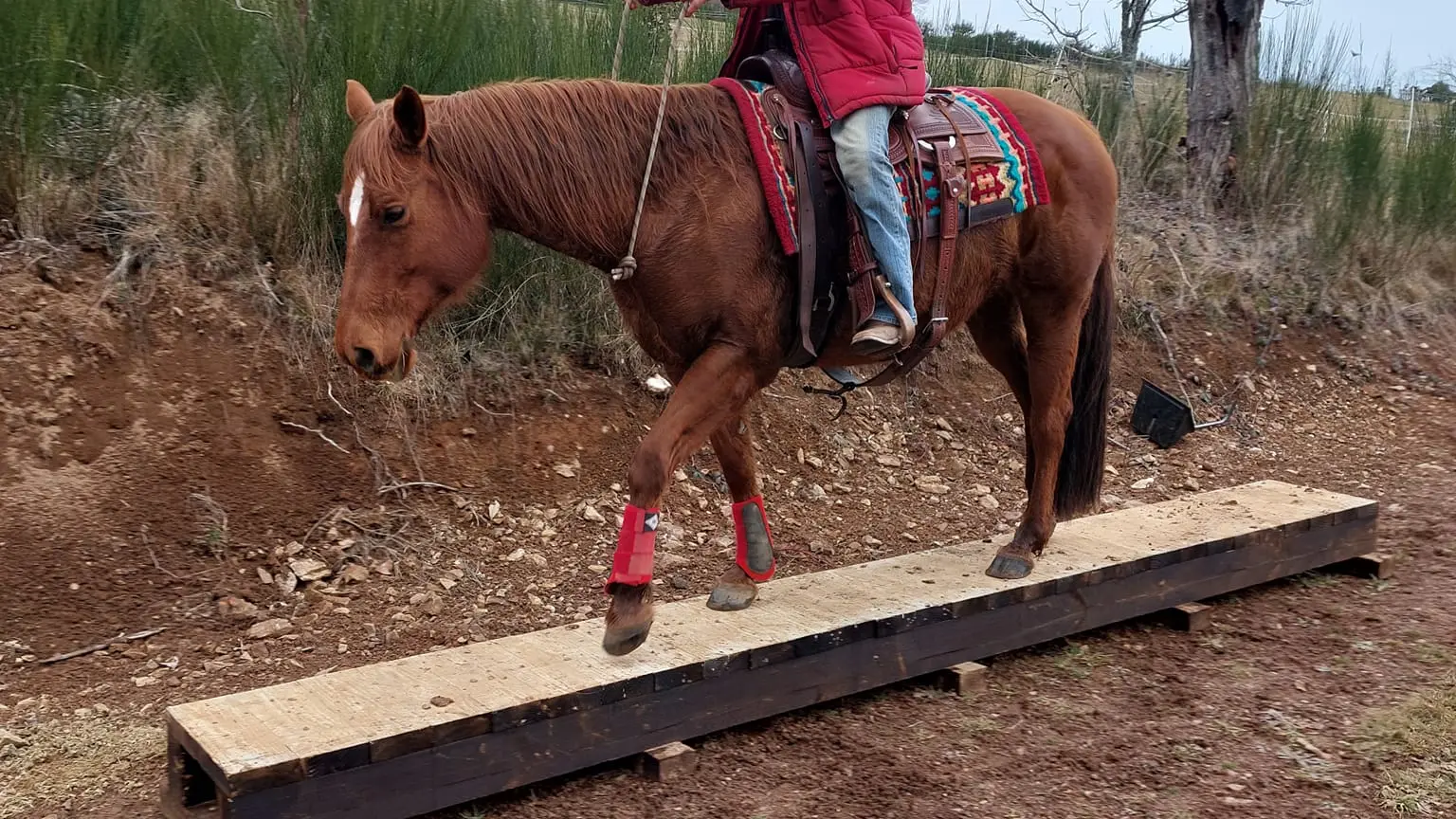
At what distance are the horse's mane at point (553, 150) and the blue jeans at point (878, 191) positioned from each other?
1.21 feet

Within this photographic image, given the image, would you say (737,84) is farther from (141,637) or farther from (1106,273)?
(141,637)

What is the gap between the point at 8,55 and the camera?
4660 mm

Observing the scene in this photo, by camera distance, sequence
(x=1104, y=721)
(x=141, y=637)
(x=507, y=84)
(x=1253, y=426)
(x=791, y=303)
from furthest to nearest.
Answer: (x=1253, y=426) → (x=141, y=637) → (x=1104, y=721) → (x=791, y=303) → (x=507, y=84)

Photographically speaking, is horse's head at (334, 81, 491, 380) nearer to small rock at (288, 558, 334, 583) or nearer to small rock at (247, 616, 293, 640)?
small rock at (247, 616, 293, 640)

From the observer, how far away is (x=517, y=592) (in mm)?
4602

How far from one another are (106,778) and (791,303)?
2.37m

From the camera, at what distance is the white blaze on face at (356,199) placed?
2818 millimetres

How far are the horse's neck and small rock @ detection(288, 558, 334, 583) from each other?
6.33 feet

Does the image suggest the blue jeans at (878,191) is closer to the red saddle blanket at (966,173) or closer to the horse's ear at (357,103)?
the red saddle blanket at (966,173)

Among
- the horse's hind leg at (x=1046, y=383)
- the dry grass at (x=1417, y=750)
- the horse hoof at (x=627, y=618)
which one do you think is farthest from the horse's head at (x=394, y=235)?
the dry grass at (x=1417, y=750)

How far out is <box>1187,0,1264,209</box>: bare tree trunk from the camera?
8.99 meters

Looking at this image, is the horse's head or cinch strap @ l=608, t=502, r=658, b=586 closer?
the horse's head

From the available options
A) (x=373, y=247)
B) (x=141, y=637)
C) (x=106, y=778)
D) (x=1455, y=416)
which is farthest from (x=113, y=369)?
(x=1455, y=416)

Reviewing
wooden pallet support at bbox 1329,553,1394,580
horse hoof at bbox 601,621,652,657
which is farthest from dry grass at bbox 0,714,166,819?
wooden pallet support at bbox 1329,553,1394,580
